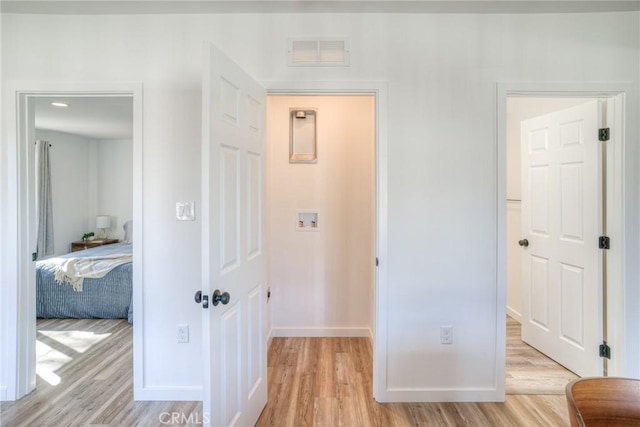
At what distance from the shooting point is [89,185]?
20.1 ft

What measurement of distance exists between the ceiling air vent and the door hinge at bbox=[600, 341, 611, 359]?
261 centimetres

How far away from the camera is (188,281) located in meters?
2.10

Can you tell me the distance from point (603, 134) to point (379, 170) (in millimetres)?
1569

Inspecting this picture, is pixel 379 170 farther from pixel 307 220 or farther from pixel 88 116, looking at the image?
pixel 88 116

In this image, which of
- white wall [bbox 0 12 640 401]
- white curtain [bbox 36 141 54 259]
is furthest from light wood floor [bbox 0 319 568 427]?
white curtain [bbox 36 141 54 259]

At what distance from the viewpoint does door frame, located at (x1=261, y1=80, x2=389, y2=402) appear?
2.08 meters

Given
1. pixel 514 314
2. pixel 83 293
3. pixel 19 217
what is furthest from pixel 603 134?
pixel 83 293

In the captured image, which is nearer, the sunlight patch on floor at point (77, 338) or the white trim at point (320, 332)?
the sunlight patch on floor at point (77, 338)

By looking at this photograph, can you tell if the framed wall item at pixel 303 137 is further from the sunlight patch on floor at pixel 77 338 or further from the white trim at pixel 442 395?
the sunlight patch on floor at pixel 77 338

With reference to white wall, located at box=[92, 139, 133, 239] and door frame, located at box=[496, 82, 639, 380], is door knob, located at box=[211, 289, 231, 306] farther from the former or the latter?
white wall, located at box=[92, 139, 133, 239]

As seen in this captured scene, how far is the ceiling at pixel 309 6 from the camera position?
1967 millimetres

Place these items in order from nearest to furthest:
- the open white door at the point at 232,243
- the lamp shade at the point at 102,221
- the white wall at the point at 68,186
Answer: the open white door at the point at 232,243 → the white wall at the point at 68,186 → the lamp shade at the point at 102,221

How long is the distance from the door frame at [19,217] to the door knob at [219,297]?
3.13ft

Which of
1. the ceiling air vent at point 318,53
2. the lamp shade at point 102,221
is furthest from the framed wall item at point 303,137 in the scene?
the lamp shade at point 102,221
